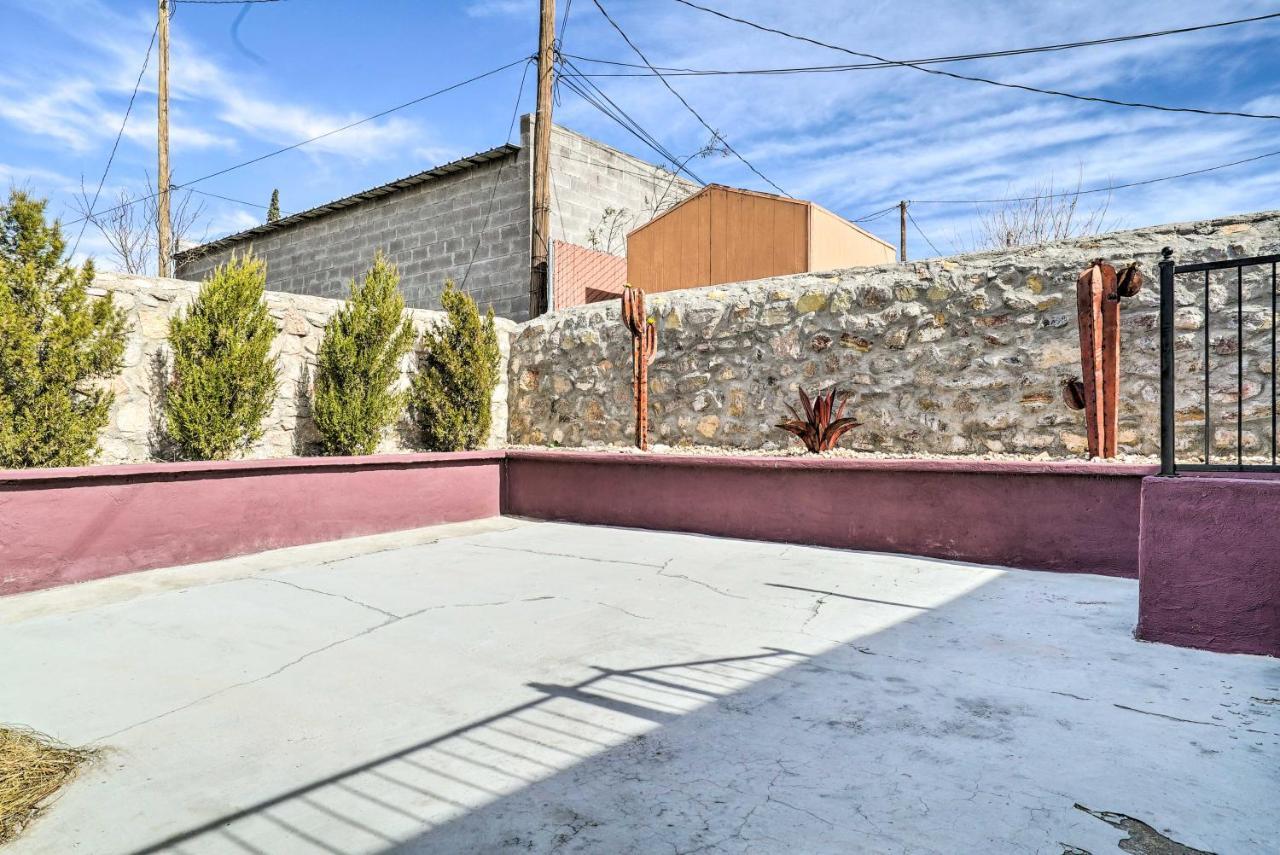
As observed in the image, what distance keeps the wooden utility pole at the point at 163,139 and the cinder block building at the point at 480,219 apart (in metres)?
1.92

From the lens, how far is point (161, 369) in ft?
18.6

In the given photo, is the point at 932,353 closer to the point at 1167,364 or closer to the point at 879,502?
the point at 879,502

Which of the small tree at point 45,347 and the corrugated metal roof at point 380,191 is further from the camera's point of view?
the corrugated metal roof at point 380,191

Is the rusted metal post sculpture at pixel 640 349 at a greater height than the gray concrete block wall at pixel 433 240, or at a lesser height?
lesser

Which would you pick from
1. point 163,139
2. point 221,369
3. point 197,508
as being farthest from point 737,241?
point 163,139

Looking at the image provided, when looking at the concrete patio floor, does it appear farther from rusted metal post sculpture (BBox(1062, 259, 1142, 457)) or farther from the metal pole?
rusted metal post sculpture (BBox(1062, 259, 1142, 457))

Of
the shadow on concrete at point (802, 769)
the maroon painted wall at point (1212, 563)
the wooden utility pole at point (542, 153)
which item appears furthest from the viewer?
the wooden utility pole at point (542, 153)

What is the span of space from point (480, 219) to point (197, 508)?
7568 mm

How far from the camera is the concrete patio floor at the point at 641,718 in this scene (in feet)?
5.82

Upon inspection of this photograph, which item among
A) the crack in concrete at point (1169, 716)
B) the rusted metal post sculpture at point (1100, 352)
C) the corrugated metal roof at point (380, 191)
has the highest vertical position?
the corrugated metal roof at point (380, 191)

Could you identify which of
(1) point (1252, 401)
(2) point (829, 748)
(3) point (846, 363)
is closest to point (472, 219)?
(3) point (846, 363)

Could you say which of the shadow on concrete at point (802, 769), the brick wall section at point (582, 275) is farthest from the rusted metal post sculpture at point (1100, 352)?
the brick wall section at point (582, 275)

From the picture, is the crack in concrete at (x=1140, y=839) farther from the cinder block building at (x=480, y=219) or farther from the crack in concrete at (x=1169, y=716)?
the cinder block building at (x=480, y=219)

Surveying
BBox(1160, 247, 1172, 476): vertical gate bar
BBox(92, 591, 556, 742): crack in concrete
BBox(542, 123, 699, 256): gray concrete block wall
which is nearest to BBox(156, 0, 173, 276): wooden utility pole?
BBox(542, 123, 699, 256): gray concrete block wall
